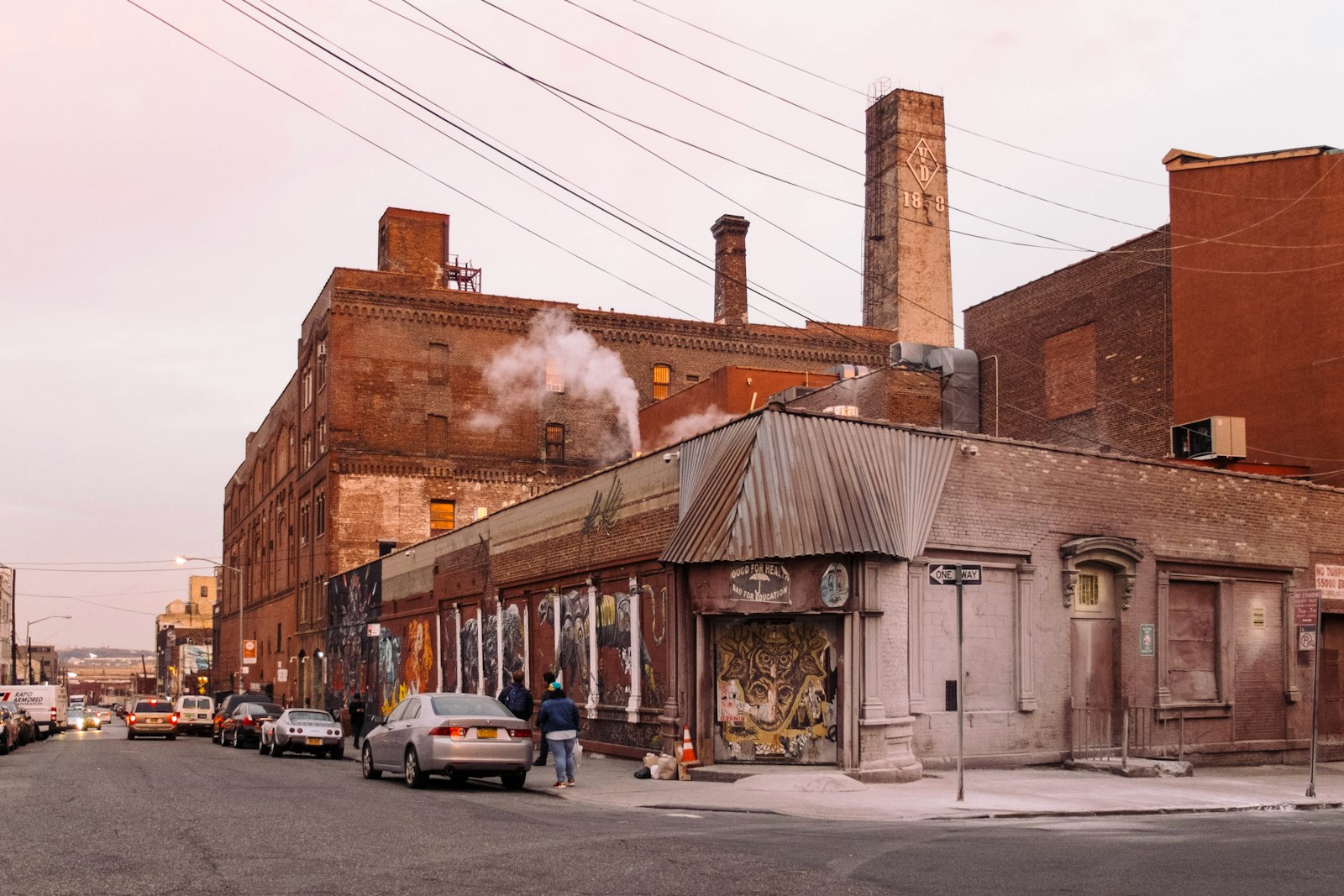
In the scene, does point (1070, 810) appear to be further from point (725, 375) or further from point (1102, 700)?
point (725, 375)

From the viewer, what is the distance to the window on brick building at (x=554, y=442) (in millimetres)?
59562

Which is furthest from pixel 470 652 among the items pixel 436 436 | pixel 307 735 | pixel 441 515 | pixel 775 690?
pixel 436 436

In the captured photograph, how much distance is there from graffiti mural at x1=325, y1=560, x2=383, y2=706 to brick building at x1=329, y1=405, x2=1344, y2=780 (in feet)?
68.6

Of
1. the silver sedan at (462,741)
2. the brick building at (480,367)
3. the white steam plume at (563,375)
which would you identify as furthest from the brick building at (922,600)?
the white steam plume at (563,375)

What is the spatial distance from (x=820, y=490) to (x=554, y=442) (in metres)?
38.9

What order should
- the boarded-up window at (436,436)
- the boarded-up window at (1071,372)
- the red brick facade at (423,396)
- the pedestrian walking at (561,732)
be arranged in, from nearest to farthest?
the pedestrian walking at (561,732) → the boarded-up window at (1071,372) → the red brick facade at (423,396) → the boarded-up window at (436,436)

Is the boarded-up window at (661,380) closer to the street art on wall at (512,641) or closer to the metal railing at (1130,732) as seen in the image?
the street art on wall at (512,641)

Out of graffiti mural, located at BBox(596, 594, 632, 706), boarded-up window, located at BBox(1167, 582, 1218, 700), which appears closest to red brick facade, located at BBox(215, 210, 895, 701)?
graffiti mural, located at BBox(596, 594, 632, 706)

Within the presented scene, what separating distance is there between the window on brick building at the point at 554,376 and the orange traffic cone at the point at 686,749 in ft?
126

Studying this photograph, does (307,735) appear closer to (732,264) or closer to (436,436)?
(436,436)

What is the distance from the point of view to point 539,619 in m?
31.9

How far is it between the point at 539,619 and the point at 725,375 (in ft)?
37.0

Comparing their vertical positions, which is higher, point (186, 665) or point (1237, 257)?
point (1237, 257)

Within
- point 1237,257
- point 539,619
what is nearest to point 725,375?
point 539,619
